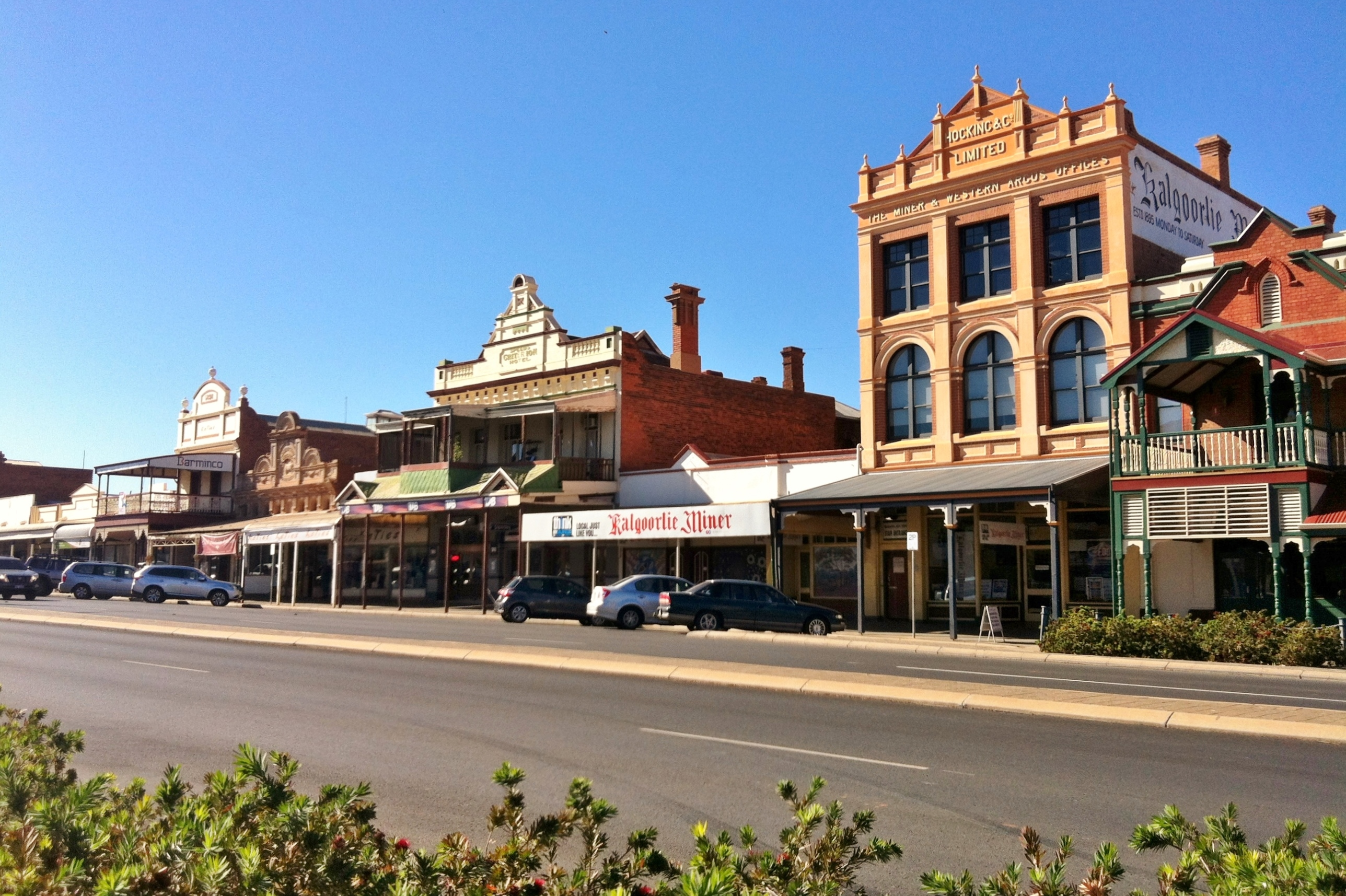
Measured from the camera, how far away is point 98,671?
52.3ft

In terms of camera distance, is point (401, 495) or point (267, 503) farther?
point (267, 503)

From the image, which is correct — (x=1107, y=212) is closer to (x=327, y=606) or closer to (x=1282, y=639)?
(x=1282, y=639)

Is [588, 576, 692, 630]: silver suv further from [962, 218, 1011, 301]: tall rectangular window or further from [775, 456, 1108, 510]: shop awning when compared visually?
[962, 218, 1011, 301]: tall rectangular window

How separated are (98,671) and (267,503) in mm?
40590

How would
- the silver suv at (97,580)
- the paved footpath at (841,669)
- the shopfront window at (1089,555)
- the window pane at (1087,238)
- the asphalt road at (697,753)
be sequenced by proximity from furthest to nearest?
the silver suv at (97,580)
the window pane at (1087,238)
the shopfront window at (1089,555)
the paved footpath at (841,669)
the asphalt road at (697,753)

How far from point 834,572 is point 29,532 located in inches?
2247

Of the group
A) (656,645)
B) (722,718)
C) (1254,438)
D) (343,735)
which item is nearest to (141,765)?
(343,735)

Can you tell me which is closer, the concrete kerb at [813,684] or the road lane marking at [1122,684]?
the concrete kerb at [813,684]

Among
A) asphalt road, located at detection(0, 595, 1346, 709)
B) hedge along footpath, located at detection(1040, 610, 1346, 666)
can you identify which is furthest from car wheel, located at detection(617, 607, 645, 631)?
hedge along footpath, located at detection(1040, 610, 1346, 666)

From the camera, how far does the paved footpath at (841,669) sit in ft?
37.0

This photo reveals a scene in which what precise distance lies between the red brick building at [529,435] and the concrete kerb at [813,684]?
57.2 ft

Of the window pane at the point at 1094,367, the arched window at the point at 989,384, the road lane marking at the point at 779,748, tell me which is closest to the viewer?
the road lane marking at the point at 779,748

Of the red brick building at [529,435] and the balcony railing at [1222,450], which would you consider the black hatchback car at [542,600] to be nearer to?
the red brick building at [529,435]

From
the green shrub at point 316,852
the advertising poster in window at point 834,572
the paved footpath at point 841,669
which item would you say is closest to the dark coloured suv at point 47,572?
the paved footpath at point 841,669
